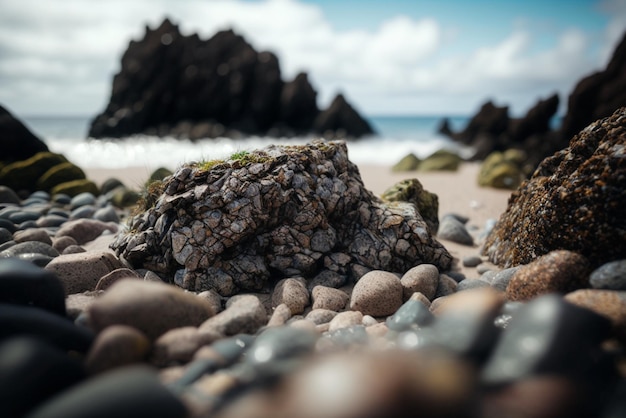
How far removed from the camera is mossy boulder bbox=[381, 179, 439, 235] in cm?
630

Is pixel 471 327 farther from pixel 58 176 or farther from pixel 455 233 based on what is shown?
pixel 58 176

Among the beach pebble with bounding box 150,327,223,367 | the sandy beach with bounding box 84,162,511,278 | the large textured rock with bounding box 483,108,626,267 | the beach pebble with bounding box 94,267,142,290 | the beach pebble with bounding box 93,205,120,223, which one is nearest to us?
the beach pebble with bounding box 150,327,223,367

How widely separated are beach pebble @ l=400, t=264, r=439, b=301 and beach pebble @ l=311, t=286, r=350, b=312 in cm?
70

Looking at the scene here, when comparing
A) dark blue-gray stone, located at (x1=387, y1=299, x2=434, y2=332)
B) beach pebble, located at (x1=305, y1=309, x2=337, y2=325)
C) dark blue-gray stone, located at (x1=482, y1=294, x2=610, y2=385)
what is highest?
dark blue-gray stone, located at (x1=482, y1=294, x2=610, y2=385)

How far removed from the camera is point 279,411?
1.79 m

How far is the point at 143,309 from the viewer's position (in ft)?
9.66

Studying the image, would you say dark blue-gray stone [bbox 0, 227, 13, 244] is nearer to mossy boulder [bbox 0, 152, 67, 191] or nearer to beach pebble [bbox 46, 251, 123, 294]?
beach pebble [bbox 46, 251, 123, 294]

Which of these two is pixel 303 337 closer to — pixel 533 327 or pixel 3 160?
pixel 533 327

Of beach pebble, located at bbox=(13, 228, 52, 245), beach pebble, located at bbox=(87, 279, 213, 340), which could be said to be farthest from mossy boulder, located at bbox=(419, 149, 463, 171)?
beach pebble, located at bbox=(87, 279, 213, 340)

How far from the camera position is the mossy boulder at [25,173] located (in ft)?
31.6

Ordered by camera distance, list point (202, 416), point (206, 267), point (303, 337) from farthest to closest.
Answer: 1. point (206, 267)
2. point (303, 337)
3. point (202, 416)

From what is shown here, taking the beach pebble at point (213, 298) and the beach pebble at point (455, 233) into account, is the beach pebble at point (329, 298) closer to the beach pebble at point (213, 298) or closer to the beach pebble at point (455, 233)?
the beach pebble at point (213, 298)

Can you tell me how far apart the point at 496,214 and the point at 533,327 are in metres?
7.33

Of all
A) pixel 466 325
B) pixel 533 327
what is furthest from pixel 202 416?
pixel 533 327
